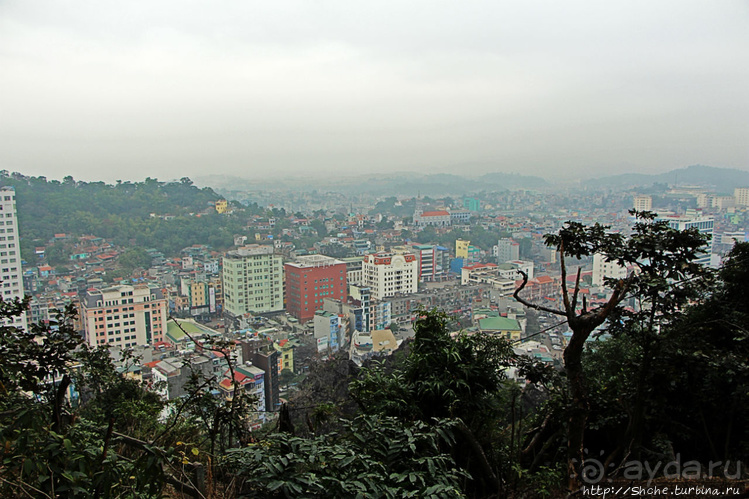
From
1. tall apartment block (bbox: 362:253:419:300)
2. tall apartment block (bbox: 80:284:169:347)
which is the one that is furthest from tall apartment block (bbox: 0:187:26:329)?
tall apartment block (bbox: 362:253:419:300)

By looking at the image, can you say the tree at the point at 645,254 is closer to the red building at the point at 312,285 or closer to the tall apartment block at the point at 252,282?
the red building at the point at 312,285

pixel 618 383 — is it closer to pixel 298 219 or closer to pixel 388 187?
pixel 298 219

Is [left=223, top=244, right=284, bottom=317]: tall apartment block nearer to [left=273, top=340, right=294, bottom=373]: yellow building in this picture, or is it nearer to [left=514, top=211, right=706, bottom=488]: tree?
[left=273, top=340, right=294, bottom=373]: yellow building

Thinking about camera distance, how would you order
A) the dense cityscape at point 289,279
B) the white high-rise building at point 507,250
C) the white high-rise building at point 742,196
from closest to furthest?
the dense cityscape at point 289,279 → the white high-rise building at point 742,196 → the white high-rise building at point 507,250

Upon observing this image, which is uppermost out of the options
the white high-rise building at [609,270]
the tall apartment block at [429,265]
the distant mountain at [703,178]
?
the distant mountain at [703,178]

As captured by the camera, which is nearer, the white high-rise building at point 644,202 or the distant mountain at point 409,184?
the white high-rise building at point 644,202

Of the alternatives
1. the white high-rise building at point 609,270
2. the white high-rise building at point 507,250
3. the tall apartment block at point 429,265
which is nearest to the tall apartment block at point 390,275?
the tall apartment block at point 429,265
